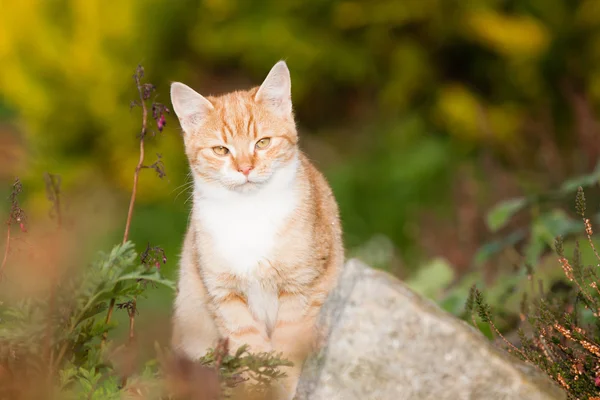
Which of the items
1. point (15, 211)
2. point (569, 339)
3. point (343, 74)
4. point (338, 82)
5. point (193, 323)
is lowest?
point (338, 82)

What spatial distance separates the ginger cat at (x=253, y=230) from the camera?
269cm

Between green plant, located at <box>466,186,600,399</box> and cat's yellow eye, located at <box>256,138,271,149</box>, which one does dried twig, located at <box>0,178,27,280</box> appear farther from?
green plant, located at <box>466,186,600,399</box>

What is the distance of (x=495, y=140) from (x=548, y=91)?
112 centimetres

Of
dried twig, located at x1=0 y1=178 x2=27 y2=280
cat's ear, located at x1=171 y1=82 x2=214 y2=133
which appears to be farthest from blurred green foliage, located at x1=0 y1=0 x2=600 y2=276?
dried twig, located at x1=0 y1=178 x2=27 y2=280

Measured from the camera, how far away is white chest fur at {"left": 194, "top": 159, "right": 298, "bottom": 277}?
269 centimetres

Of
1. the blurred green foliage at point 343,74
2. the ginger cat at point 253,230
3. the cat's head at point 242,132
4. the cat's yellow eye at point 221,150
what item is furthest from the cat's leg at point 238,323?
the blurred green foliage at point 343,74

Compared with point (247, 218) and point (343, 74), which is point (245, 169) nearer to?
point (247, 218)

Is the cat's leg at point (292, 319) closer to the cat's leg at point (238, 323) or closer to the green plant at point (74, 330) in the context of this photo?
the cat's leg at point (238, 323)

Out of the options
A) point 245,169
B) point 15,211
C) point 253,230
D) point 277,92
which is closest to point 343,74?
point 277,92

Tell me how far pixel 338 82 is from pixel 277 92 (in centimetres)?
528

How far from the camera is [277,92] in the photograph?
2.99 metres

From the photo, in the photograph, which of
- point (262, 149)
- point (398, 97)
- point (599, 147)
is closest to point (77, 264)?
point (262, 149)

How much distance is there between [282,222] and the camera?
2777 millimetres

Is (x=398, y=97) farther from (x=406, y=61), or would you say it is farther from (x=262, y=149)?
(x=262, y=149)
